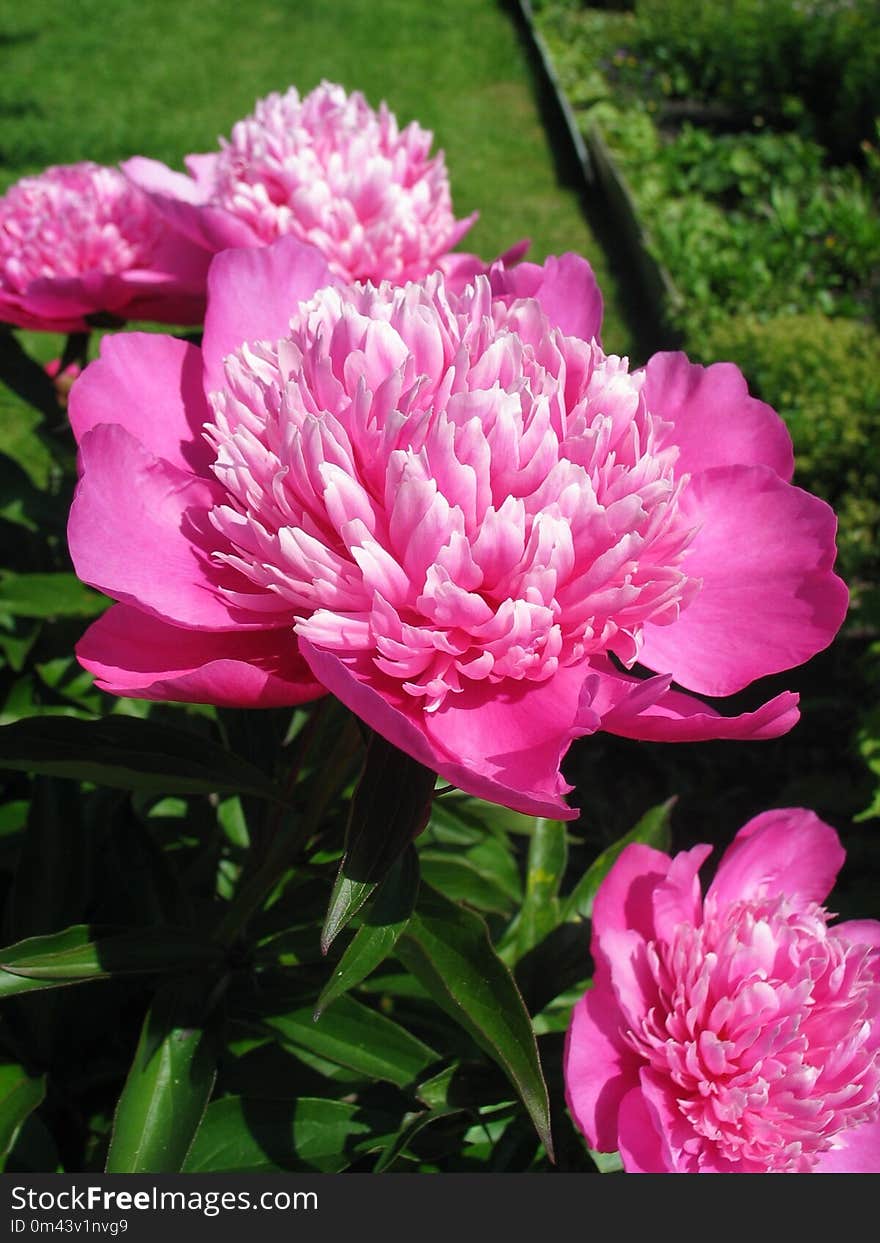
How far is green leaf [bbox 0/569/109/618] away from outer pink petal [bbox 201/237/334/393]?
876 millimetres

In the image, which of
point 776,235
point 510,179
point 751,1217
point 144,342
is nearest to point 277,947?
point 751,1217

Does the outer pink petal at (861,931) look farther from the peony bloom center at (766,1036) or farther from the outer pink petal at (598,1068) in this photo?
the outer pink petal at (598,1068)

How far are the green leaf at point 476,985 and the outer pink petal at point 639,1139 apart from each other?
5.0 inches

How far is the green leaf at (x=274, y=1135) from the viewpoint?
4.23ft

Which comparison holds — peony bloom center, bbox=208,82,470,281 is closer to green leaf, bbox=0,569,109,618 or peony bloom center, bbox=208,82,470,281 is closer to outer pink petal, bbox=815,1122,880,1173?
green leaf, bbox=0,569,109,618

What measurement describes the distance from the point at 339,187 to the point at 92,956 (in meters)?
0.96

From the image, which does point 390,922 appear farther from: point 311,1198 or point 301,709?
point 301,709

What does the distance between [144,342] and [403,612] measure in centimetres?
38

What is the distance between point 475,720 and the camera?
0.84 m

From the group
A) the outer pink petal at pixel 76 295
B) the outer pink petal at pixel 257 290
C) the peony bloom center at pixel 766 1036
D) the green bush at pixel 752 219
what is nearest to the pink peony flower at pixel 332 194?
the outer pink petal at pixel 76 295

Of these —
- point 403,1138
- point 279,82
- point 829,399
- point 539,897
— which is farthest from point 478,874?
point 279,82

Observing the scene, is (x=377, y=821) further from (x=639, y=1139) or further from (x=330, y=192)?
(x=330, y=192)

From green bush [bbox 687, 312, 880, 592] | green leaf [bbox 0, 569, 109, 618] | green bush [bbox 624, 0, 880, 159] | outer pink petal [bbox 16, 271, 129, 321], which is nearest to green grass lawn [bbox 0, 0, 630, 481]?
green bush [bbox 687, 312, 880, 592]

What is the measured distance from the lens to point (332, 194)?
4.72 ft
